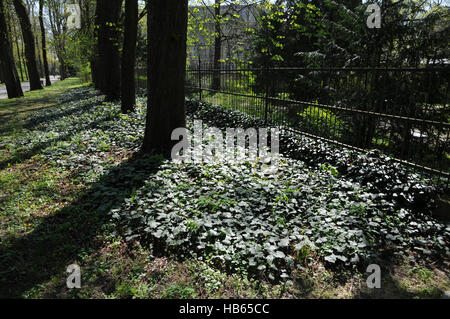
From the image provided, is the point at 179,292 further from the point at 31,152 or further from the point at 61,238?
the point at 31,152

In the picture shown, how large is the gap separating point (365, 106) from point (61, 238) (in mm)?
5794

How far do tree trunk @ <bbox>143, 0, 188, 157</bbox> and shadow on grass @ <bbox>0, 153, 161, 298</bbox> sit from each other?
143 centimetres

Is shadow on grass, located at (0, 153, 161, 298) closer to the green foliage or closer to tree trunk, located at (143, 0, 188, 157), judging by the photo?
the green foliage

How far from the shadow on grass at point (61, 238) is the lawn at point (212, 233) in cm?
1

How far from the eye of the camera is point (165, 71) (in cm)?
607

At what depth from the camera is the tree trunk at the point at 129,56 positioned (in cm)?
1029

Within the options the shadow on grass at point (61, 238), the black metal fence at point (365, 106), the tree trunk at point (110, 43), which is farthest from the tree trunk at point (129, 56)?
the shadow on grass at point (61, 238)

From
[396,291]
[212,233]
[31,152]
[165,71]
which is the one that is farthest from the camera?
[31,152]

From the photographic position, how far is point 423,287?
A: 116 inches

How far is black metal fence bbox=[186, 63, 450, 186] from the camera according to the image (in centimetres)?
475

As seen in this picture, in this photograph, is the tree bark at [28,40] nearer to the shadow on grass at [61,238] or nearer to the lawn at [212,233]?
the lawn at [212,233]

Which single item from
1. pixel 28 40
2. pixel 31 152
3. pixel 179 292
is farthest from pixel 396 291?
pixel 28 40

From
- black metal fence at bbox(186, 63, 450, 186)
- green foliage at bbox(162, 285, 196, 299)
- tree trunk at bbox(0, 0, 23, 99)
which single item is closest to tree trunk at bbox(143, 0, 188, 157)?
black metal fence at bbox(186, 63, 450, 186)
